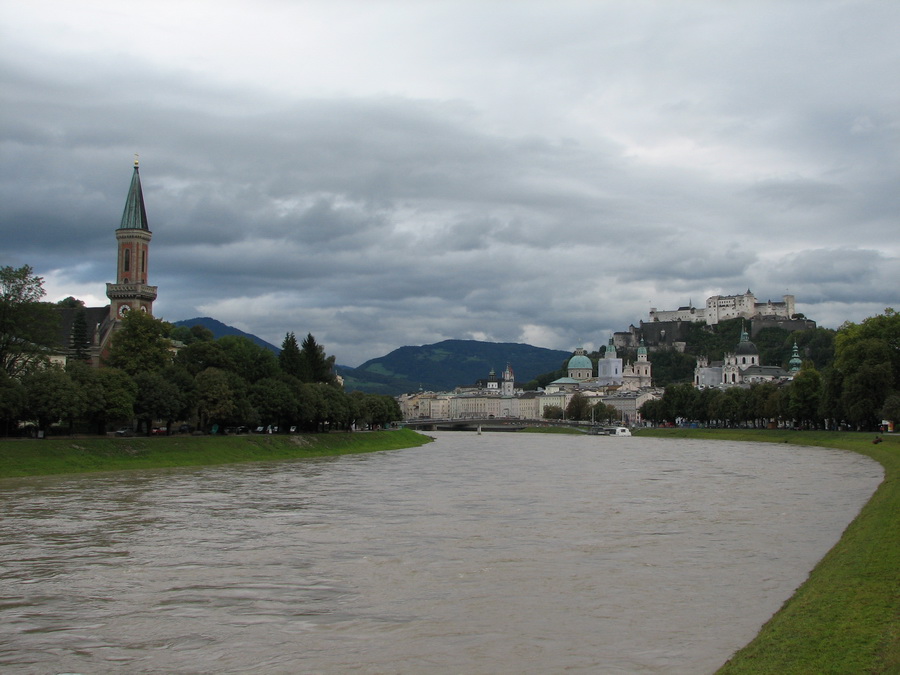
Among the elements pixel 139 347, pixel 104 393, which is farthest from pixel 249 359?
pixel 104 393

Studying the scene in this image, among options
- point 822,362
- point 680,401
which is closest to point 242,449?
point 680,401

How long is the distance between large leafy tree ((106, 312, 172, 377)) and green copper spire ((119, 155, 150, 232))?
31.3m

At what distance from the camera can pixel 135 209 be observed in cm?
10088

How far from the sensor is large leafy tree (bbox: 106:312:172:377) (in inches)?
2744

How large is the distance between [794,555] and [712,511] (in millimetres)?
10013

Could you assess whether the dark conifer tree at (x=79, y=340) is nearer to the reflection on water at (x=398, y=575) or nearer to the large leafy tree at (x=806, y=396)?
the reflection on water at (x=398, y=575)

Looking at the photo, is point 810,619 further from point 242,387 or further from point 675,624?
point 242,387

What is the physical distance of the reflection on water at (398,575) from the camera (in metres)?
14.8

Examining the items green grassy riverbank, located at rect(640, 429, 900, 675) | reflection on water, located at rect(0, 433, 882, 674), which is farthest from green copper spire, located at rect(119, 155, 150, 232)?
green grassy riverbank, located at rect(640, 429, 900, 675)

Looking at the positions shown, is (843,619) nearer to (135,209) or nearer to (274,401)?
(274,401)

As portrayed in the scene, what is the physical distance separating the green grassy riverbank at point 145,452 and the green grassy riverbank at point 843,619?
3875 centimetres

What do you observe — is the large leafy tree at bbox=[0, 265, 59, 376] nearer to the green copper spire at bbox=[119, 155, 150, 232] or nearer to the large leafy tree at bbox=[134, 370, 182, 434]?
the large leafy tree at bbox=[134, 370, 182, 434]

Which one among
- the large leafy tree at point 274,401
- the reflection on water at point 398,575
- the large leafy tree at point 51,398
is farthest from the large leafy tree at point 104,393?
the large leafy tree at point 274,401

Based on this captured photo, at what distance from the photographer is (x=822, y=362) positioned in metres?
199
